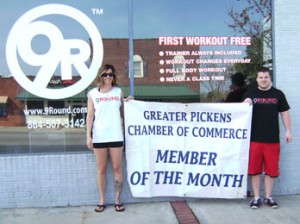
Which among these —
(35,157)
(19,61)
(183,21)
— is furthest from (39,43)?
(183,21)

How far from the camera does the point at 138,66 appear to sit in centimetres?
566

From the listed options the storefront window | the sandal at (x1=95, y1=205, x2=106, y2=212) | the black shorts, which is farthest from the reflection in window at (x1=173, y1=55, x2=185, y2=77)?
the sandal at (x1=95, y1=205, x2=106, y2=212)

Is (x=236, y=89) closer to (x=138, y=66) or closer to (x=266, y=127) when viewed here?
(x=266, y=127)

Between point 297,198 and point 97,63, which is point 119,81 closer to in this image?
point 97,63

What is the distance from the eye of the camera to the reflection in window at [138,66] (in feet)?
18.5

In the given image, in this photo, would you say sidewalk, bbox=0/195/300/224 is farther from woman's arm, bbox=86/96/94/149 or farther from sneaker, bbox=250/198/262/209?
woman's arm, bbox=86/96/94/149

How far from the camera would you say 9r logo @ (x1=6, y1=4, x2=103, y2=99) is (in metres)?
5.43

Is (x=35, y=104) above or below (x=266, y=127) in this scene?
above

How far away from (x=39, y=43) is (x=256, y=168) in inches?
127

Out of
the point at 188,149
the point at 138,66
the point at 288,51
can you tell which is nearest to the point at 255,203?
the point at 188,149

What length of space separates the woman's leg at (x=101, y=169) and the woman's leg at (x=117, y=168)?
4.0 inches

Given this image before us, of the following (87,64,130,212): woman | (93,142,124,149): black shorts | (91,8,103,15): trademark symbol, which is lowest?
(93,142,124,149): black shorts

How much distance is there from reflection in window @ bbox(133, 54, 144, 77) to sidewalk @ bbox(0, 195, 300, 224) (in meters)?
1.74

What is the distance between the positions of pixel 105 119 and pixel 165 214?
140 cm
